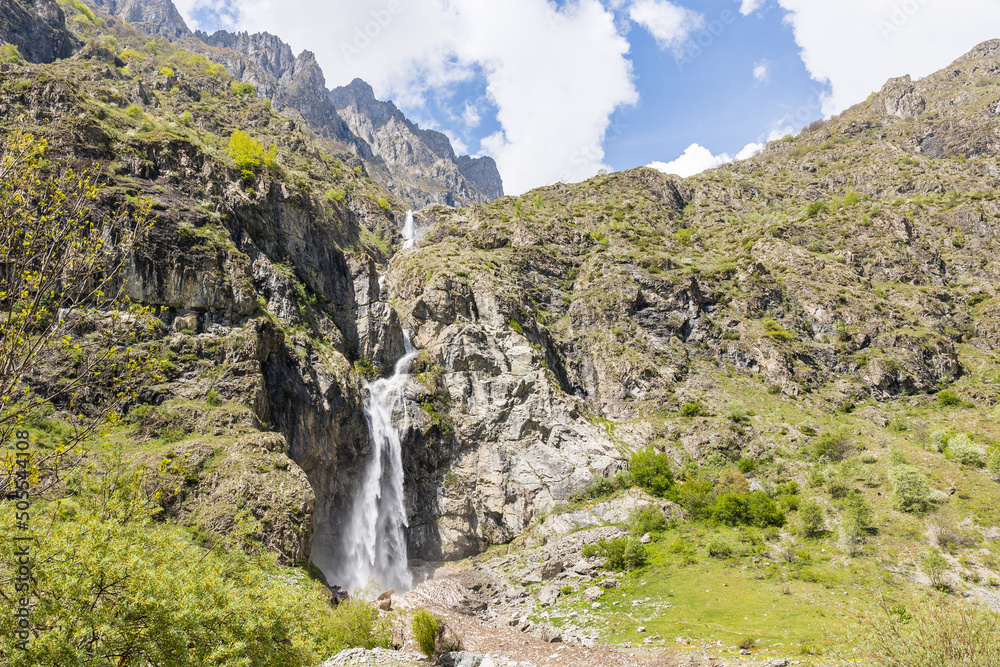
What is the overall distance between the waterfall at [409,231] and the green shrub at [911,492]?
79.9m

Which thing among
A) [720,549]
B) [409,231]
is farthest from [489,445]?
[409,231]

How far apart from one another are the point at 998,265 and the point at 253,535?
10163 centimetres

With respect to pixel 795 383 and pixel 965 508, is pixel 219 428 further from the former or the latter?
pixel 795 383

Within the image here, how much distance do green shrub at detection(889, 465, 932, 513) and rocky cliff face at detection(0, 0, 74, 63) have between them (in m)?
130

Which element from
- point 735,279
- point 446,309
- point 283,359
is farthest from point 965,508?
point 283,359

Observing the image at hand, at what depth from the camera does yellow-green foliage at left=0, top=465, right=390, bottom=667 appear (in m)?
8.09

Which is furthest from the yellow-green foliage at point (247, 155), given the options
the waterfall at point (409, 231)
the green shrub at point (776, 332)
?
the green shrub at point (776, 332)

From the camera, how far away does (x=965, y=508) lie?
114ft

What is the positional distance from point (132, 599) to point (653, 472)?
1748 inches

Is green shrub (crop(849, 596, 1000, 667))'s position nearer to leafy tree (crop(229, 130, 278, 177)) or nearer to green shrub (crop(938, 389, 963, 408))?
green shrub (crop(938, 389, 963, 408))

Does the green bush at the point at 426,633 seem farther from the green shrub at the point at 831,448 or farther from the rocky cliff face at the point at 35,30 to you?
the rocky cliff face at the point at 35,30

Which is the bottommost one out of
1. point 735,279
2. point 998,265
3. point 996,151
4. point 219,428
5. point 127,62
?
point 219,428

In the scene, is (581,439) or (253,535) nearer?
(253,535)

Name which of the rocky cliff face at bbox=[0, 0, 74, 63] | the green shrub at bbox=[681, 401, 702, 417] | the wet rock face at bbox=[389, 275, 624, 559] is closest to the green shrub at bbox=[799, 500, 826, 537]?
the wet rock face at bbox=[389, 275, 624, 559]
